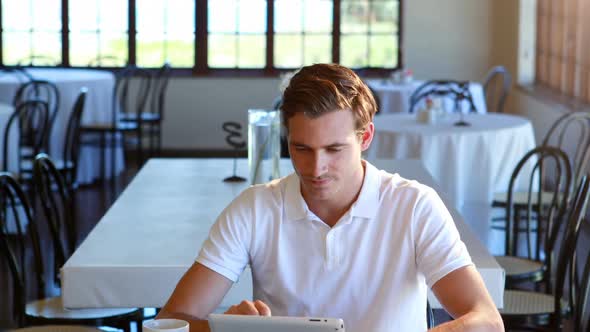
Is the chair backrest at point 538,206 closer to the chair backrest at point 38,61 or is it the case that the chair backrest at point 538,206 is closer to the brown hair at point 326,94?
the brown hair at point 326,94

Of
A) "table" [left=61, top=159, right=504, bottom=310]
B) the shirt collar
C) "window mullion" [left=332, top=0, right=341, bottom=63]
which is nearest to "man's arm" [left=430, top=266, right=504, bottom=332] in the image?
the shirt collar

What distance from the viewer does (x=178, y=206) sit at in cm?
326

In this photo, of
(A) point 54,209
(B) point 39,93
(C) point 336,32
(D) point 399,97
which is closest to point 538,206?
(A) point 54,209

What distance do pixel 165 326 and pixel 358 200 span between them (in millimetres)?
507

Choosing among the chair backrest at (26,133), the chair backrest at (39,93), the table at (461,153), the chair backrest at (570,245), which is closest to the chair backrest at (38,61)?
the chair backrest at (39,93)

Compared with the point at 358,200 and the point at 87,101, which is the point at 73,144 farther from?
the point at 358,200

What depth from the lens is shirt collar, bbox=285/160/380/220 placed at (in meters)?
2.06

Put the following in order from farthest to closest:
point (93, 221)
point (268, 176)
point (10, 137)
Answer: point (93, 221) < point (10, 137) < point (268, 176)

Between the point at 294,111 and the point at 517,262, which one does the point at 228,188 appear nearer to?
the point at 517,262

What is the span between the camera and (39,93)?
742 cm

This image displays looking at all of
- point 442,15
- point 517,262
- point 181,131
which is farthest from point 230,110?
point 517,262

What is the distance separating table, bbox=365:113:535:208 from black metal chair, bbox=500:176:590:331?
1.87m

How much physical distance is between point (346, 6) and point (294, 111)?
24.6 feet

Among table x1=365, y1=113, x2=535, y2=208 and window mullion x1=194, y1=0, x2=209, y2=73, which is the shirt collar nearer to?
table x1=365, y1=113, x2=535, y2=208
